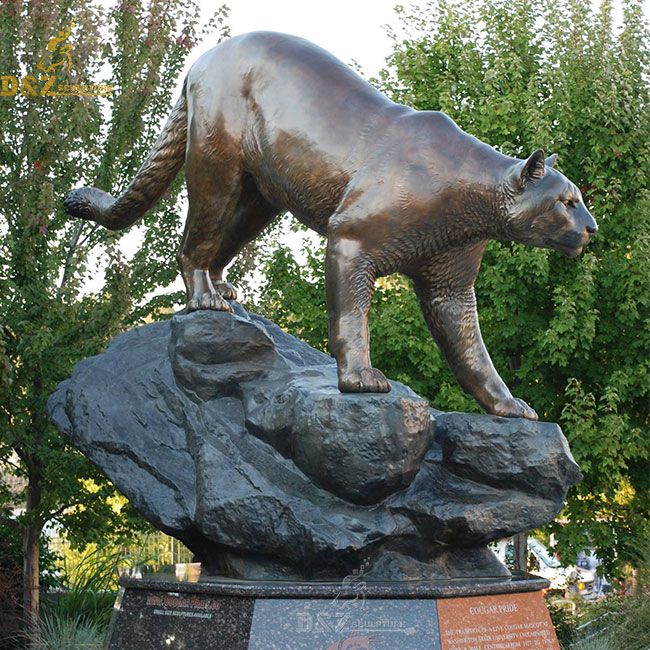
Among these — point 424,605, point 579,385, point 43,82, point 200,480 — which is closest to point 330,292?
point 200,480

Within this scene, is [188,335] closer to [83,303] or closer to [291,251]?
[83,303]

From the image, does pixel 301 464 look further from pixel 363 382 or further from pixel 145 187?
pixel 145 187

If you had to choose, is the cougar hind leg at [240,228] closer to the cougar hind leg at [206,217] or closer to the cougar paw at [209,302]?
the cougar hind leg at [206,217]

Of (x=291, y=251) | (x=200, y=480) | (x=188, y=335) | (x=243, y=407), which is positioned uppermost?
(x=291, y=251)

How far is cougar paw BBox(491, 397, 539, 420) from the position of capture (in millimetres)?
5066

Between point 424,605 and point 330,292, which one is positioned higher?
point 330,292

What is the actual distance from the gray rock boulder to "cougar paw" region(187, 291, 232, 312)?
0.40 ft

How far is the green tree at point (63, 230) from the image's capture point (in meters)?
8.36

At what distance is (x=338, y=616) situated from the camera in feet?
13.8

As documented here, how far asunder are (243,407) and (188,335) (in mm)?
501

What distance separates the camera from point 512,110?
1207cm

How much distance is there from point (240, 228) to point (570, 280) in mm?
Result: 6775

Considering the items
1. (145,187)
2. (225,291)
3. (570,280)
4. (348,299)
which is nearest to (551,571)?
(570,280)

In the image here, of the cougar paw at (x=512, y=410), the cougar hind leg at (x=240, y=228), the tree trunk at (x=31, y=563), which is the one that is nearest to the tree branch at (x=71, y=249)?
Result: the tree trunk at (x=31, y=563)
